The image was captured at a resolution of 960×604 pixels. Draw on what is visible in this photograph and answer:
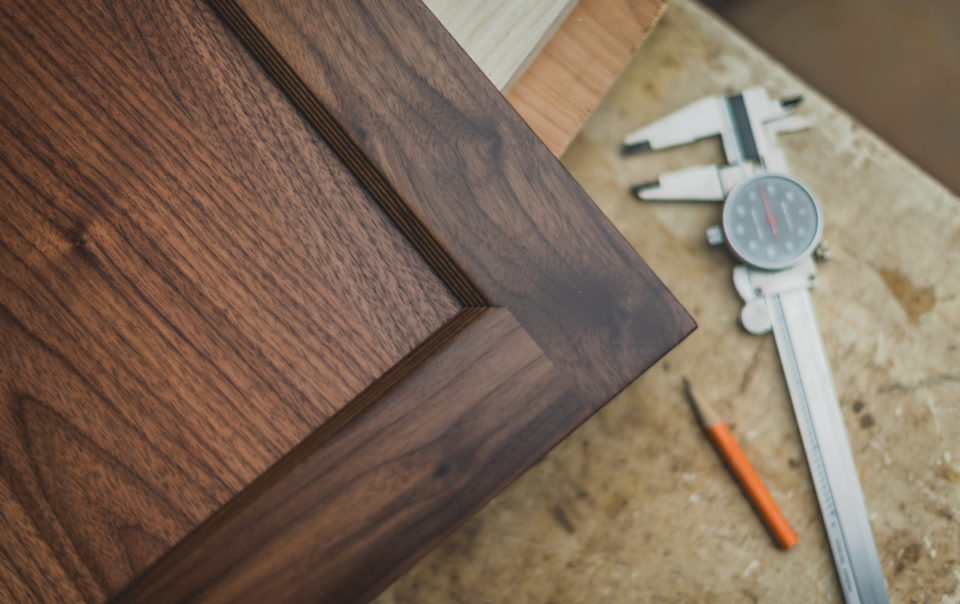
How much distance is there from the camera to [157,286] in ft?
1.33

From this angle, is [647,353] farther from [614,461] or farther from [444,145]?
[614,461]

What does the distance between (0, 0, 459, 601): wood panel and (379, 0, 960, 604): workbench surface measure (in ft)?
1.58

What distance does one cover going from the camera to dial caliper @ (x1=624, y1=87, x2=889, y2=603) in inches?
32.2

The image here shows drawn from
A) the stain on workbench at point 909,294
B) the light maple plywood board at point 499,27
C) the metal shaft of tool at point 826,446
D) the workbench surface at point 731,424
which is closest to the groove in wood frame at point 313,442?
the light maple plywood board at point 499,27

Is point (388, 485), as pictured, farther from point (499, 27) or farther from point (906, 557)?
point (906, 557)

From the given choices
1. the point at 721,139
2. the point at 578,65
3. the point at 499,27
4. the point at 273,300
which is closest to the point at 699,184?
the point at 721,139

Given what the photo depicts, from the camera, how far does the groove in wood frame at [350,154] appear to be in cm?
42

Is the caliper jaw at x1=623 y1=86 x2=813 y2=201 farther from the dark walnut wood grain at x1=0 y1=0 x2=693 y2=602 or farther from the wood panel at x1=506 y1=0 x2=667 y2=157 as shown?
the dark walnut wood grain at x1=0 y1=0 x2=693 y2=602

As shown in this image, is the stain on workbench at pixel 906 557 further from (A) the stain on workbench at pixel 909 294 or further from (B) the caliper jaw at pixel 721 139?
(B) the caliper jaw at pixel 721 139

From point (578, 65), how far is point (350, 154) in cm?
41

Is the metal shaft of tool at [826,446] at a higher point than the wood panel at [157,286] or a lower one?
lower

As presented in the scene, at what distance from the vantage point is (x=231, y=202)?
42 cm

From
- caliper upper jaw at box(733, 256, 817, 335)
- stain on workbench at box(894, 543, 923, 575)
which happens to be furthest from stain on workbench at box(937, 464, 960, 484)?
caliper upper jaw at box(733, 256, 817, 335)

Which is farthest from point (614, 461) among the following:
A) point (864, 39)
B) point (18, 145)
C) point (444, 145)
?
point (864, 39)
